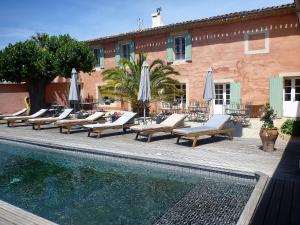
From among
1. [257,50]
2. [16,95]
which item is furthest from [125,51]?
[257,50]

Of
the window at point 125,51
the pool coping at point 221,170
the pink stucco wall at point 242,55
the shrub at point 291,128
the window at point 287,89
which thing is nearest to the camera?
the pool coping at point 221,170

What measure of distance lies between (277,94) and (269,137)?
7.80 meters

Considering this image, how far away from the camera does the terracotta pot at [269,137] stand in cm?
854

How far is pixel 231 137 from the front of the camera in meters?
10.9

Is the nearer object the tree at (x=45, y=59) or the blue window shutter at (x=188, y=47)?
the blue window shutter at (x=188, y=47)

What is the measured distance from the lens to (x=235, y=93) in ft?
55.4

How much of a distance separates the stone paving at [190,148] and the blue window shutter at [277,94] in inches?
216

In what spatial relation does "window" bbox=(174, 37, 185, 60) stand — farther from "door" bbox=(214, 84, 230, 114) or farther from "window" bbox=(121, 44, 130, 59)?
"window" bbox=(121, 44, 130, 59)

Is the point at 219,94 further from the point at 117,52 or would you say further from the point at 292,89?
the point at 117,52

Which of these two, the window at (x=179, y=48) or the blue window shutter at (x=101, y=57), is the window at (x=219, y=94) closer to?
the window at (x=179, y=48)

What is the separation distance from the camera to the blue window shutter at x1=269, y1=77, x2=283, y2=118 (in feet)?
51.0

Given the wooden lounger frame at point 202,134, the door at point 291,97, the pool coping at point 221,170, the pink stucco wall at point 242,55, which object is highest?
the pink stucco wall at point 242,55

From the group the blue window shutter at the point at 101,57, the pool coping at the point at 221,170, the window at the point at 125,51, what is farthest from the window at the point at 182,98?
the pool coping at the point at 221,170

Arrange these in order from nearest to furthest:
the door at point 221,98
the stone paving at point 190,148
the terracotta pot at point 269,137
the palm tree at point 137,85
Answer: the stone paving at point 190,148 < the terracotta pot at point 269,137 < the palm tree at point 137,85 < the door at point 221,98
